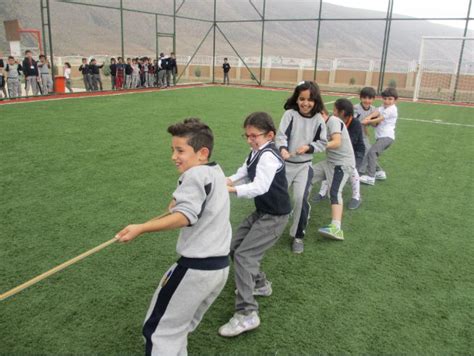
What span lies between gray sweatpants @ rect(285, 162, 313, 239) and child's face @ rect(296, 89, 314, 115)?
466 mm

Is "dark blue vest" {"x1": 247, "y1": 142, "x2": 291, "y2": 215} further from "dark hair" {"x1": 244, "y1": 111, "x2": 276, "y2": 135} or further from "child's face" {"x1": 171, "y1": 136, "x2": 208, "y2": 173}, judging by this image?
"child's face" {"x1": 171, "y1": 136, "x2": 208, "y2": 173}

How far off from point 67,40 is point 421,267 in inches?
2984

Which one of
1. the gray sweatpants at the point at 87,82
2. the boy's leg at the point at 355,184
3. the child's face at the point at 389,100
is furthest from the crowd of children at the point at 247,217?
the gray sweatpants at the point at 87,82

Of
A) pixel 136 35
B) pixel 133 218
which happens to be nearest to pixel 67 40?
pixel 136 35

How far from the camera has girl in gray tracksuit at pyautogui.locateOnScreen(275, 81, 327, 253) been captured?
3.64m

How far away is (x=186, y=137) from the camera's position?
201 cm

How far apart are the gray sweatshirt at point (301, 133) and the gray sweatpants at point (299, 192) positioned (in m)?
0.07

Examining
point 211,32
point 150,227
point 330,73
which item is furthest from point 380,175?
point 211,32

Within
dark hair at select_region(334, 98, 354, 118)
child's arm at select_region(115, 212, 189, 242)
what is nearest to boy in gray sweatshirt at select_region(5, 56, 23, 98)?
dark hair at select_region(334, 98, 354, 118)

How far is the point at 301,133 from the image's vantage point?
366 cm

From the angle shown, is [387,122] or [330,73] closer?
[387,122]

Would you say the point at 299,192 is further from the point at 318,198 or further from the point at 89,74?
the point at 89,74

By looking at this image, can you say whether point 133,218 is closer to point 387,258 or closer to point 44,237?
point 44,237

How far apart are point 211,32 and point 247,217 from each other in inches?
4546
